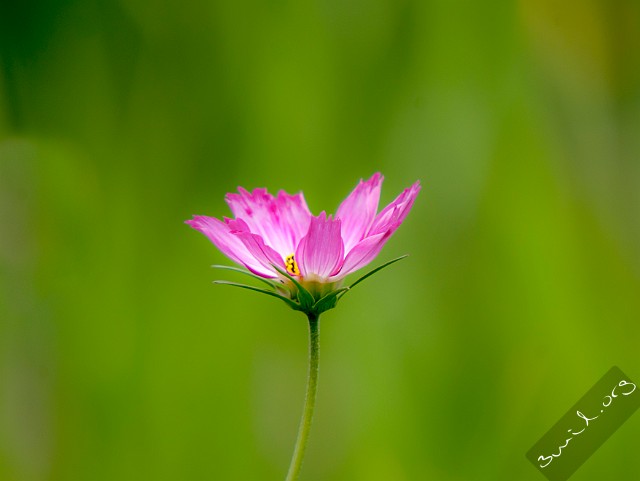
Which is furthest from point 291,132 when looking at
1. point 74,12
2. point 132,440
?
point 132,440

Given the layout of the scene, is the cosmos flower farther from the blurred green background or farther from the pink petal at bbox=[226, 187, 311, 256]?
the blurred green background

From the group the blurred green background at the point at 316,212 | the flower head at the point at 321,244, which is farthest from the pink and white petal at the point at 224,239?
the blurred green background at the point at 316,212

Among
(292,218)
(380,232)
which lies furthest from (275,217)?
(380,232)

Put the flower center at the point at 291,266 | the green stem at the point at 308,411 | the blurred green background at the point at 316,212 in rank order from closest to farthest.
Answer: the green stem at the point at 308,411 → the flower center at the point at 291,266 → the blurred green background at the point at 316,212

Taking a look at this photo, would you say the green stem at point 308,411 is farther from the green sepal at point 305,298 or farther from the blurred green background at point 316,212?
the blurred green background at point 316,212

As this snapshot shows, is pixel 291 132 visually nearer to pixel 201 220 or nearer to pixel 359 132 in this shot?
pixel 359 132

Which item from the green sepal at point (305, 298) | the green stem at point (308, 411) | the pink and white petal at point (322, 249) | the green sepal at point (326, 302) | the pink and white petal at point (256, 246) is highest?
the pink and white petal at point (256, 246)

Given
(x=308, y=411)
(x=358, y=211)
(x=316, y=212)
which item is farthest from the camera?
(x=316, y=212)

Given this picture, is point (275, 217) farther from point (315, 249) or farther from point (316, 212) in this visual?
point (316, 212)
